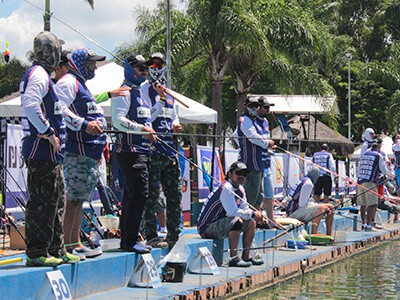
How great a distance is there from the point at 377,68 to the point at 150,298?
4321 centimetres

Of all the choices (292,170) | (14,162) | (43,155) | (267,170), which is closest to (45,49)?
(43,155)

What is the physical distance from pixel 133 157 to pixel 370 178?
9147 millimetres

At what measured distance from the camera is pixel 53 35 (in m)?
6.98

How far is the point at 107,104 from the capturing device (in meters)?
14.2

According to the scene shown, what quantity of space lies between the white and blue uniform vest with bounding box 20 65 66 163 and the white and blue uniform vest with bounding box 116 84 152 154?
1543 mm

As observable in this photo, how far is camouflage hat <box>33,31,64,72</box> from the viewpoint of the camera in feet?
22.7

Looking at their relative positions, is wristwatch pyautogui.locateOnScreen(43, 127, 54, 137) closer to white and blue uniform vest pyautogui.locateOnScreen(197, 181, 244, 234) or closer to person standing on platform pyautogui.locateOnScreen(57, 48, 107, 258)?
person standing on platform pyautogui.locateOnScreen(57, 48, 107, 258)

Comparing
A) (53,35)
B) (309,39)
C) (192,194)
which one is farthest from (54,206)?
(309,39)

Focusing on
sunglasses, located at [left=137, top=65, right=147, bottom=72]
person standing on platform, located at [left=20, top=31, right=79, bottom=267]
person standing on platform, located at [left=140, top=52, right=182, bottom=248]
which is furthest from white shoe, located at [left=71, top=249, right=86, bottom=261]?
sunglasses, located at [left=137, top=65, right=147, bottom=72]

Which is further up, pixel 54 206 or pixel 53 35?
pixel 53 35

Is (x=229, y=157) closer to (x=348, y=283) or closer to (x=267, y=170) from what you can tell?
(x=267, y=170)

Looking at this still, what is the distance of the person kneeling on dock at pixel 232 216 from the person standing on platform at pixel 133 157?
5.02ft

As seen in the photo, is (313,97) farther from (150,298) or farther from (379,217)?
(150,298)

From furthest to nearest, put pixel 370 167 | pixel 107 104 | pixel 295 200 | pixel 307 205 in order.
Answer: pixel 370 167
pixel 107 104
pixel 295 200
pixel 307 205
